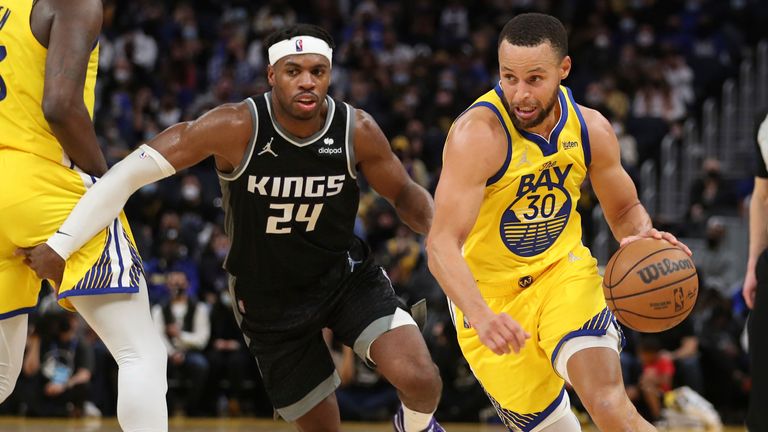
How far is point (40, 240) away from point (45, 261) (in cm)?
13

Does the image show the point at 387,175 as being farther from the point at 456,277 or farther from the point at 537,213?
the point at 456,277

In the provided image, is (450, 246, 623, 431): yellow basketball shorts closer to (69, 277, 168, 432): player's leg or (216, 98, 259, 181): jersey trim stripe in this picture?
(216, 98, 259, 181): jersey trim stripe

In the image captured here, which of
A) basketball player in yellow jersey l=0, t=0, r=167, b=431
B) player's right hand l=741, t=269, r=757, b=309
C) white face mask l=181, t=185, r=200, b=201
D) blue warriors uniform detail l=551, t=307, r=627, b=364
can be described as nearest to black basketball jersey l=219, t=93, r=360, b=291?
basketball player in yellow jersey l=0, t=0, r=167, b=431

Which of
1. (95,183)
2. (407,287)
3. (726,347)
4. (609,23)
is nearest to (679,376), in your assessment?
(726,347)

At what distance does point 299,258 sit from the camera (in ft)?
18.0

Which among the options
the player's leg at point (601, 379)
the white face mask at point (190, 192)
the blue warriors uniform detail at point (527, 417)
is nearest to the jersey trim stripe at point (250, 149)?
the blue warriors uniform detail at point (527, 417)

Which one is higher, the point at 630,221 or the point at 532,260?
the point at 630,221

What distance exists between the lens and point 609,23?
64.4ft

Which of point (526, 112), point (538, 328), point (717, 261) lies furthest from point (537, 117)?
point (717, 261)

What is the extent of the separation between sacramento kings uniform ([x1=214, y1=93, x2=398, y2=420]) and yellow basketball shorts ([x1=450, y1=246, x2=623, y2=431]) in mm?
613

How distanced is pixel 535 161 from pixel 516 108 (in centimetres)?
29

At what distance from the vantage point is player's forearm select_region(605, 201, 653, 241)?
518 centimetres

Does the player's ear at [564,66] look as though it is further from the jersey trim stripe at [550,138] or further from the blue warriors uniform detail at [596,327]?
the blue warriors uniform detail at [596,327]

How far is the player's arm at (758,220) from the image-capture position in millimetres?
5778
